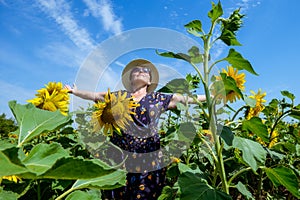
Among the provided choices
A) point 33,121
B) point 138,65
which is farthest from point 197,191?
point 138,65

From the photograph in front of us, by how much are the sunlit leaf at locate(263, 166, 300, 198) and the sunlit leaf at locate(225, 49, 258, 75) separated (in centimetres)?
47

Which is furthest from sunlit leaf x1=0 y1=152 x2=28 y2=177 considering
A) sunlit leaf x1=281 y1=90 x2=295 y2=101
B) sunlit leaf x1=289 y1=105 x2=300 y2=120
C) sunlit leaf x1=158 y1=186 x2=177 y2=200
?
sunlit leaf x1=281 y1=90 x2=295 y2=101

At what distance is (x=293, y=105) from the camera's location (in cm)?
227

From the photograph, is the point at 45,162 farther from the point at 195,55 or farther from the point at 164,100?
the point at 164,100

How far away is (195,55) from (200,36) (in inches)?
3.9

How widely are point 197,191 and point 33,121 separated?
808mm

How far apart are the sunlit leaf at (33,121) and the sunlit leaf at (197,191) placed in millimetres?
710

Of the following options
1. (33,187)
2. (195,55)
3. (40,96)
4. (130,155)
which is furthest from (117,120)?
(130,155)

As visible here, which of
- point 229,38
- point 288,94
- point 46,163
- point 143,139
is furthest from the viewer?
point 143,139

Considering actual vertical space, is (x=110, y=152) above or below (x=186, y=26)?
below

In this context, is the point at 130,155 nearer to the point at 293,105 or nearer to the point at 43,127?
the point at 293,105

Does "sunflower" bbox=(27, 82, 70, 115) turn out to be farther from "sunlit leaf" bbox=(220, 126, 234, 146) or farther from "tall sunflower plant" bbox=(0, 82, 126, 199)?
"sunlit leaf" bbox=(220, 126, 234, 146)

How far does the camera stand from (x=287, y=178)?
139 cm

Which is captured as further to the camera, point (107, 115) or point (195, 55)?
point (107, 115)
